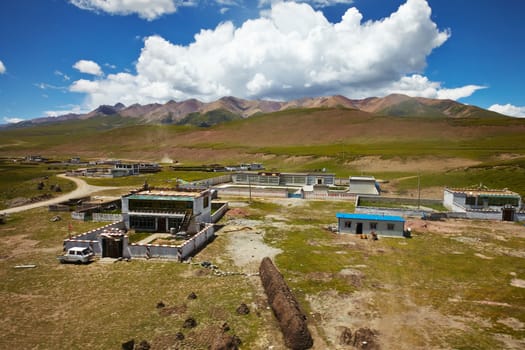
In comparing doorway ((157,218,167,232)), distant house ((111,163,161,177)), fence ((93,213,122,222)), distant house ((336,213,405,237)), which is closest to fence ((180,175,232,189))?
fence ((93,213,122,222))

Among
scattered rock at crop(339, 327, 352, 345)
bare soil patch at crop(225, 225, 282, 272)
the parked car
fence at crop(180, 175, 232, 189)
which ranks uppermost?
fence at crop(180, 175, 232, 189)

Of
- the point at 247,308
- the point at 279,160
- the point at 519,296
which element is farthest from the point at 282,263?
the point at 279,160

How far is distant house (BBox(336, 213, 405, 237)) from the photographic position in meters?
45.1

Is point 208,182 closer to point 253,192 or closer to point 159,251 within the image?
point 253,192

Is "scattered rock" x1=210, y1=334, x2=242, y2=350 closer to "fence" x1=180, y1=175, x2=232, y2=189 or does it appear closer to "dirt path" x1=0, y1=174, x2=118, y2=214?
"dirt path" x1=0, y1=174, x2=118, y2=214

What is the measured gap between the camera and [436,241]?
141 ft

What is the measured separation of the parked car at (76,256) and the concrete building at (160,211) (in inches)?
424

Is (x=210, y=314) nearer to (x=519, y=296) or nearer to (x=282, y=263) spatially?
(x=282, y=263)

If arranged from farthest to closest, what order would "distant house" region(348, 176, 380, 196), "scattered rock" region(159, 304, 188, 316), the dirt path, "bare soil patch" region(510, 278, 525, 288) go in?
1. "distant house" region(348, 176, 380, 196)
2. the dirt path
3. "bare soil patch" region(510, 278, 525, 288)
4. "scattered rock" region(159, 304, 188, 316)

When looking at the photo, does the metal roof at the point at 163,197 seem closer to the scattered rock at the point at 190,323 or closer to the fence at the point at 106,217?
the fence at the point at 106,217

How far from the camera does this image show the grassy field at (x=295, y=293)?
2152cm

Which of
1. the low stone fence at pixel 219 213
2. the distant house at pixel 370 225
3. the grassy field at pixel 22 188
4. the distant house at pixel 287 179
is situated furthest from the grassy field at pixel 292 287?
the distant house at pixel 287 179

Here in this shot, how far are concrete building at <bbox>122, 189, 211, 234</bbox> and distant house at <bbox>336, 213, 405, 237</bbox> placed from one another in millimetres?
19199

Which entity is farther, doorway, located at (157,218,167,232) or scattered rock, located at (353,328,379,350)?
doorway, located at (157,218,167,232)
